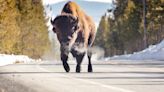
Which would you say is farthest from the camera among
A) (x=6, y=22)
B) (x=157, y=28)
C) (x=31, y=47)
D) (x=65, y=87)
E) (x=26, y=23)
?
(x=157, y=28)

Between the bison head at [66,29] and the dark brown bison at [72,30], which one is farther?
the dark brown bison at [72,30]

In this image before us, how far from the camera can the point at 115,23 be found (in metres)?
109

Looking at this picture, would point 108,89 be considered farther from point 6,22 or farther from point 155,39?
point 155,39

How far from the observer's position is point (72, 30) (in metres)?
18.2

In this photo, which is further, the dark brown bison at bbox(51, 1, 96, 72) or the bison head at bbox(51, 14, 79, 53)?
the dark brown bison at bbox(51, 1, 96, 72)

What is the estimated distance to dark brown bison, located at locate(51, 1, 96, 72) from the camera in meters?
18.1

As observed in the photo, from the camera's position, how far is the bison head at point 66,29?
17969mm

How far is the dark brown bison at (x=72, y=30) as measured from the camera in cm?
1808

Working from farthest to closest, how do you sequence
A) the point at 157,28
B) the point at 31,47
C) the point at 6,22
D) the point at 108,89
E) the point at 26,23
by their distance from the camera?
the point at 157,28, the point at 31,47, the point at 26,23, the point at 6,22, the point at 108,89

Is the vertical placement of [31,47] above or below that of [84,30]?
below

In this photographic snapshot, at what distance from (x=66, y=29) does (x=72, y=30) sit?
204 mm

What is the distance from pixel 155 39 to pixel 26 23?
1006 inches

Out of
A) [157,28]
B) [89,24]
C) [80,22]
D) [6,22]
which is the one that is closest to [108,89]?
[80,22]

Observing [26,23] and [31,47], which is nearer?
[26,23]
